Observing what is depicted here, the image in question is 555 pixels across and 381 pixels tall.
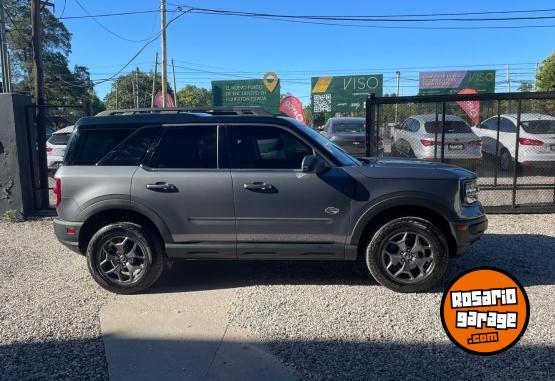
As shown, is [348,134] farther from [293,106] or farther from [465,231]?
[293,106]

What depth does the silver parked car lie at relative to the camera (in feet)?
49.2

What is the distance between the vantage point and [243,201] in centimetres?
482

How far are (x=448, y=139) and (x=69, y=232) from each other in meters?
6.62

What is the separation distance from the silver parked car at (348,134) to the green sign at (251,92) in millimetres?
12586

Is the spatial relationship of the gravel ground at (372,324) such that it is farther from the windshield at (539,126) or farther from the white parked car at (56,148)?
the white parked car at (56,148)

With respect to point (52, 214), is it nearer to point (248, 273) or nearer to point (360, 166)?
point (248, 273)

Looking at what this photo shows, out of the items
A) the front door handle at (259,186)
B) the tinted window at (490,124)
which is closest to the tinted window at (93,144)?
the front door handle at (259,186)

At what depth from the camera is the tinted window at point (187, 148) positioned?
4.95 m

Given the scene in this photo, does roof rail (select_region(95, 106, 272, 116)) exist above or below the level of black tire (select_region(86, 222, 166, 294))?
above

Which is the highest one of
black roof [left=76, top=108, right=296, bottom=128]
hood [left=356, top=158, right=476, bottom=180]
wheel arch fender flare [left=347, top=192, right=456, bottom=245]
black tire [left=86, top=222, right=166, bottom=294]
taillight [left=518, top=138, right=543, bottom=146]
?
black roof [left=76, top=108, right=296, bottom=128]

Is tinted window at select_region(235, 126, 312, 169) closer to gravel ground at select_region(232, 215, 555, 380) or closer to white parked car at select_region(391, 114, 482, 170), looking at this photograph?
gravel ground at select_region(232, 215, 555, 380)

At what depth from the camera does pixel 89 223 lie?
5043mm

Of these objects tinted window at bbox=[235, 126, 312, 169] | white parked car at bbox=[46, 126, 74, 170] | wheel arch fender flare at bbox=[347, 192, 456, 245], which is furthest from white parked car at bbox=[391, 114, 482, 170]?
white parked car at bbox=[46, 126, 74, 170]

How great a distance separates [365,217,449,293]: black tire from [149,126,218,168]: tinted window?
1.86 metres
